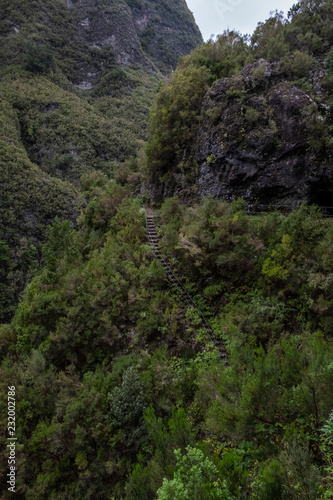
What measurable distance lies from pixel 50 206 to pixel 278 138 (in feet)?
101

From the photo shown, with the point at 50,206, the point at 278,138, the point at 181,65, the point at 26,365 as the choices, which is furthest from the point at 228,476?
the point at 50,206

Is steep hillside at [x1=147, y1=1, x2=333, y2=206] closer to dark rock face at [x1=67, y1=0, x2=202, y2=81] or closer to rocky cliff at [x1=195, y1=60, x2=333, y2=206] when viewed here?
rocky cliff at [x1=195, y1=60, x2=333, y2=206]

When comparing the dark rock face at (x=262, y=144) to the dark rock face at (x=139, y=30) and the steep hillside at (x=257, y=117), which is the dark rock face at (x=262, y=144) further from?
the dark rock face at (x=139, y=30)

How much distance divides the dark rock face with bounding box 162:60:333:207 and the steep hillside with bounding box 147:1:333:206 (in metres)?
0.04

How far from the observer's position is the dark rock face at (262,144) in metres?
9.66

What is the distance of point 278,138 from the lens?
33.2 feet

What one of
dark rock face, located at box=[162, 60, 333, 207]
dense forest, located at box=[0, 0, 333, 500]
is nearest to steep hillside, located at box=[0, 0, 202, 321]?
dense forest, located at box=[0, 0, 333, 500]

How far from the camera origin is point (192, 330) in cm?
795

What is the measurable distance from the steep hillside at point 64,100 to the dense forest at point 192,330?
27.4ft

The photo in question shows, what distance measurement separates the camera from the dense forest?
3262 mm

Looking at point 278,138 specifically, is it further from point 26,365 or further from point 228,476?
point 26,365

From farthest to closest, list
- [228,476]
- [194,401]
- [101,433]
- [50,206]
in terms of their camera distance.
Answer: [50,206], [101,433], [194,401], [228,476]

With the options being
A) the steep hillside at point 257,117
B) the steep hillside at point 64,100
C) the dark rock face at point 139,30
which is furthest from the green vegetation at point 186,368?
the dark rock face at point 139,30

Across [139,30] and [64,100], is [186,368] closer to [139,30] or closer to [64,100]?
[64,100]
